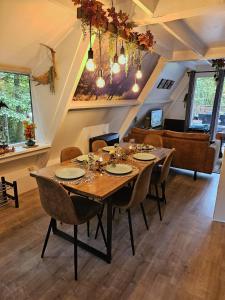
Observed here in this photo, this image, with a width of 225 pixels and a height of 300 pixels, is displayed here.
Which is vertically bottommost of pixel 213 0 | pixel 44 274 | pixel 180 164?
pixel 44 274

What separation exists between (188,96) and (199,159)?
4119mm

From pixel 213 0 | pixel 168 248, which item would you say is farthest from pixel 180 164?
pixel 213 0

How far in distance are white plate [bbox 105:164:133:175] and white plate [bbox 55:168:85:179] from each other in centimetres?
31

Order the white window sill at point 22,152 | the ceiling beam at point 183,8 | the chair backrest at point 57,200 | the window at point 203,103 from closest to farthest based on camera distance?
the chair backrest at point 57,200
the ceiling beam at point 183,8
the white window sill at point 22,152
the window at point 203,103

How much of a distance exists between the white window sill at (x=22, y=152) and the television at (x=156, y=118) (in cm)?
392

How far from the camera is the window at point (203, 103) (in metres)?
Result: 7.29

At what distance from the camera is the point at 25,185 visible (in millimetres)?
3699

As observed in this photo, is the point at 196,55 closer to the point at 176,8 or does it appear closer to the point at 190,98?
the point at 176,8

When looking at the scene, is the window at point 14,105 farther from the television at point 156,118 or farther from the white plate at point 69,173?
the television at point 156,118

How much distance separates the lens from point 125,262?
7.11ft

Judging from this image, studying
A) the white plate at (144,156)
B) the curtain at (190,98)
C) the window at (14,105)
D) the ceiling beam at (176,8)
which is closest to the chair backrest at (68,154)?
the white plate at (144,156)

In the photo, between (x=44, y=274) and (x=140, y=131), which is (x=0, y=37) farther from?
(x=140, y=131)

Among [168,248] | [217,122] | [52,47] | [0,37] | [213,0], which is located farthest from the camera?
[217,122]

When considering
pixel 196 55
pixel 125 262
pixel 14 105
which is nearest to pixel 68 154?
pixel 14 105
